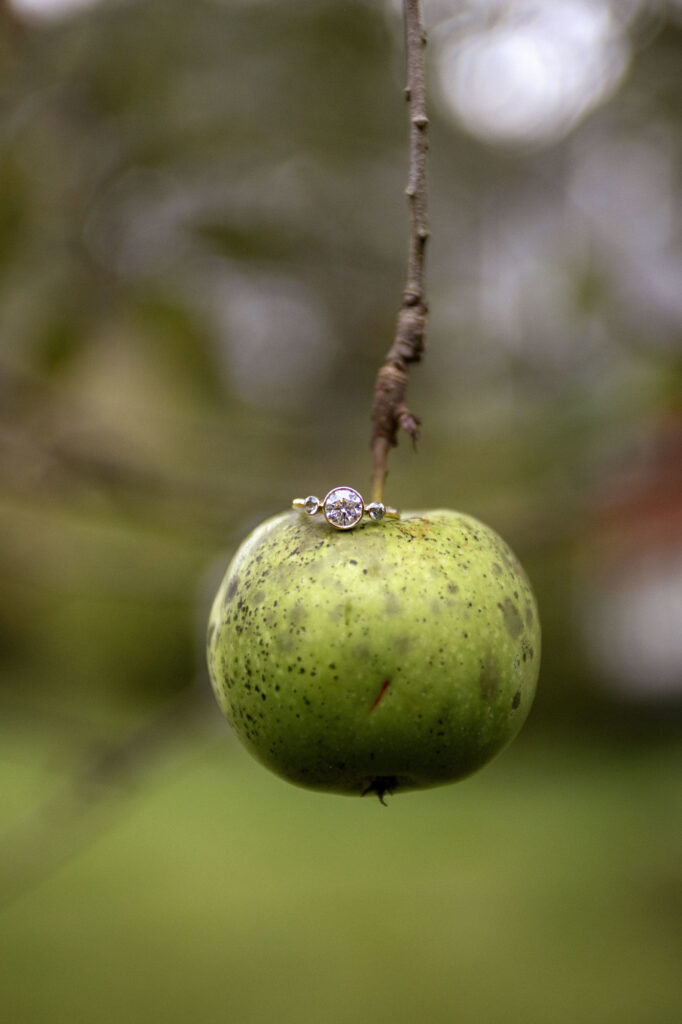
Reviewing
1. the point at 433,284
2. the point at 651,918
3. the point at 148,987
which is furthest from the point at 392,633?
the point at 651,918

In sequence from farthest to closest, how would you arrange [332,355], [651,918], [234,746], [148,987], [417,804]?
[234,746], [417,804], [651,918], [148,987], [332,355]

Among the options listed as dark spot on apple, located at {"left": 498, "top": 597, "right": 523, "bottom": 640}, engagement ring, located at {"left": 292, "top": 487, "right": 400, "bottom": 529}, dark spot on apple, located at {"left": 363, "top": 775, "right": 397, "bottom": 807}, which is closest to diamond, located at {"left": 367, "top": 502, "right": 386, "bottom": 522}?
engagement ring, located at {"left": 292, "top": 487, "right": 400, "bottom": 529}

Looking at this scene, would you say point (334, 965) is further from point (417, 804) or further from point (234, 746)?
point (234, 746)

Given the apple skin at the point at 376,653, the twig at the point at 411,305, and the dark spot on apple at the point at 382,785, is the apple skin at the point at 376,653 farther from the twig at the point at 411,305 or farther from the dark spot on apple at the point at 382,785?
the twig at the point at 411,305

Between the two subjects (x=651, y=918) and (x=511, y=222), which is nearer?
(x=511, y=222)

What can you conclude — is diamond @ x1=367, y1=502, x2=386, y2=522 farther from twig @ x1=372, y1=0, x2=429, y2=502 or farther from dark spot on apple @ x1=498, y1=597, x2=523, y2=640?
dark spot on apple @ x1=498, y1=597, x2=523, y2=640

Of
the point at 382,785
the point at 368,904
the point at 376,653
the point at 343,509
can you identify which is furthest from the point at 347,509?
the point at 368,904

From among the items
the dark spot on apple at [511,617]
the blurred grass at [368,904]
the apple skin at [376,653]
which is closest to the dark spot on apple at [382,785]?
the apple skin at [376,653]
